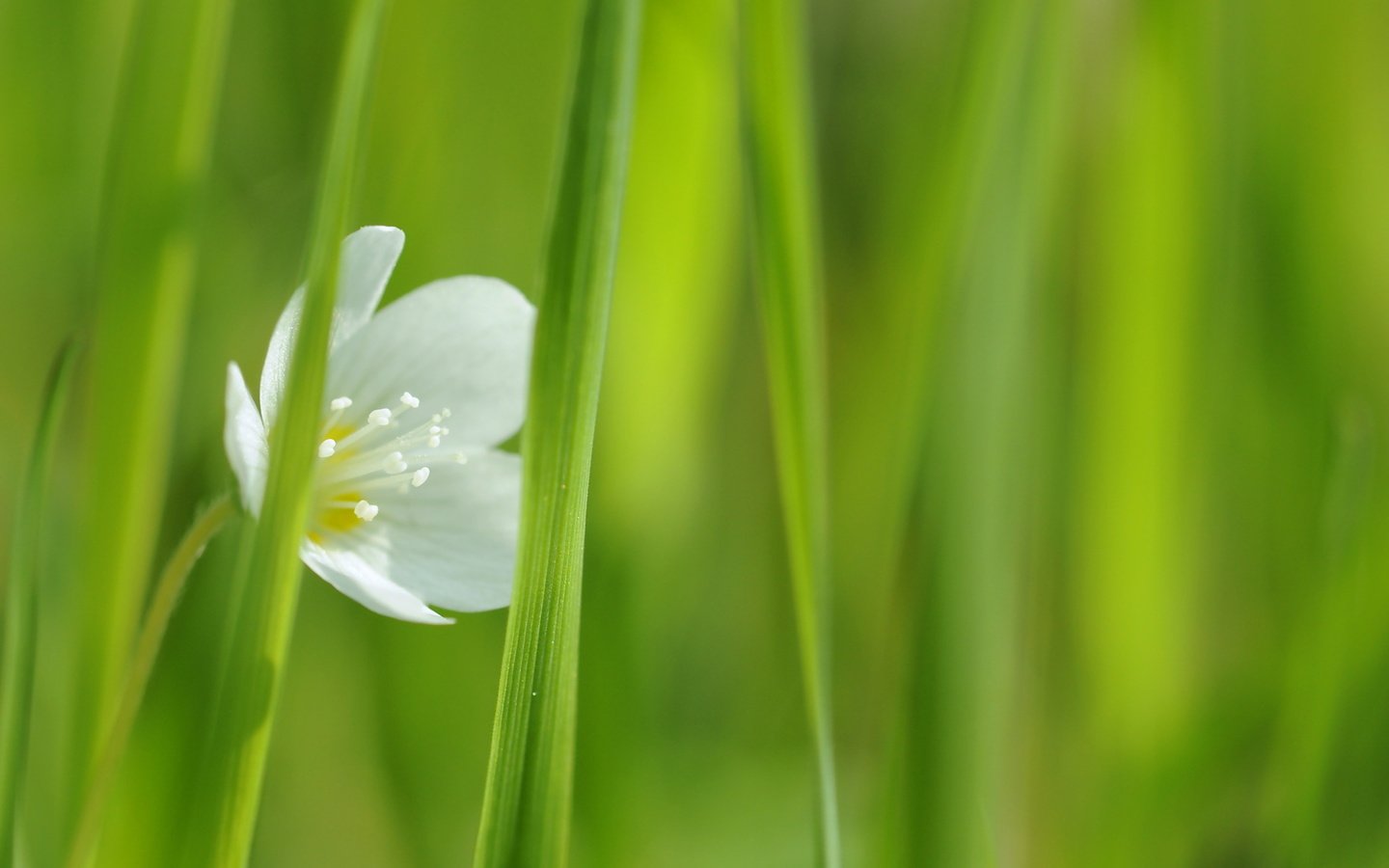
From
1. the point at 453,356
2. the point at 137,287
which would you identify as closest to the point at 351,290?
the point at 453,356

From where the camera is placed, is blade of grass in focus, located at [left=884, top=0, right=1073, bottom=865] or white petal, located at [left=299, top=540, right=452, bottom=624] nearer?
white petal, located at [left=299, top=540, right=452, bottom=624]

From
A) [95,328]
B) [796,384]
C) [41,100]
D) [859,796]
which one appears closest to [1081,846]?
[859,796]

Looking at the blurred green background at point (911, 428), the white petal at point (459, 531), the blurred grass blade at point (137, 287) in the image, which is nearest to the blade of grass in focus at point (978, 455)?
the blurred green background at point (911, 428)

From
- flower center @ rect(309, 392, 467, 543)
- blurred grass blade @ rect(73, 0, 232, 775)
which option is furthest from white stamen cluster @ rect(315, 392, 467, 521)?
blurred grass blade @ rect(73, 0, 232, 775)

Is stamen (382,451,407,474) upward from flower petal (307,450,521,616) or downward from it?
upward

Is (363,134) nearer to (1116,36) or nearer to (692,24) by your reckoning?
(692,24)

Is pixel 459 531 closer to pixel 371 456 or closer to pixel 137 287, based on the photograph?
pixel 371 456

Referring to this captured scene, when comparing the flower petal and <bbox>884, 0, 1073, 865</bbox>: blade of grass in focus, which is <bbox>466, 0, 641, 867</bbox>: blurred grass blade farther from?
<bbox>884, 0, 1073, 865</bbox>: blade of grass in focus
